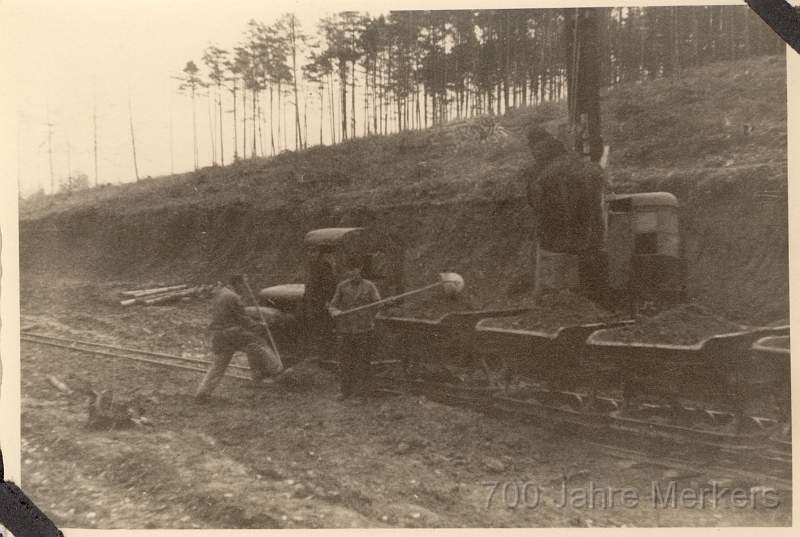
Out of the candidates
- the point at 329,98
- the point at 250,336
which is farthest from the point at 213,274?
the point at 329,98

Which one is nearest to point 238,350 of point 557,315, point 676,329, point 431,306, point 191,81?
point 431,306

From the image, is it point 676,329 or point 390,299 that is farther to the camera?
point 390,299

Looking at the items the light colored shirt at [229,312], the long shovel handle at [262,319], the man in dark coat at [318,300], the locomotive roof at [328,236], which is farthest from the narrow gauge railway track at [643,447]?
the light colored shirt at [229,312]

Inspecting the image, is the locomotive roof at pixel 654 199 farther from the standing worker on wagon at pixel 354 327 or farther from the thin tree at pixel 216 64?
the thin tree at pixel 216 64

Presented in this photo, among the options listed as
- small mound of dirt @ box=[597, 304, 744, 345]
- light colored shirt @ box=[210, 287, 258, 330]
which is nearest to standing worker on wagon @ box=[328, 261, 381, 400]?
light colored shirt @ box=[210, 287, 258, 330]

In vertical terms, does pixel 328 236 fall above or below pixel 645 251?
above

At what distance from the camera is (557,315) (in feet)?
14.9

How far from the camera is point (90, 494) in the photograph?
15.7 feet

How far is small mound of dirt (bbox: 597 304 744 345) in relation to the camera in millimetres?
4254

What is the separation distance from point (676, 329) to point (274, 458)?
118 inches

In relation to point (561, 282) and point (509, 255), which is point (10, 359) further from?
point (561, 282)

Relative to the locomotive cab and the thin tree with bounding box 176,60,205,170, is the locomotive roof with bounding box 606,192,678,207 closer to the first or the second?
the locomotive cab

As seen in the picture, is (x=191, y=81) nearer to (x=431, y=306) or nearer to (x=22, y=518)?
(x=431, y=306)

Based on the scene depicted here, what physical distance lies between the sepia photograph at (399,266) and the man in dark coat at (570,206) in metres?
0.02
